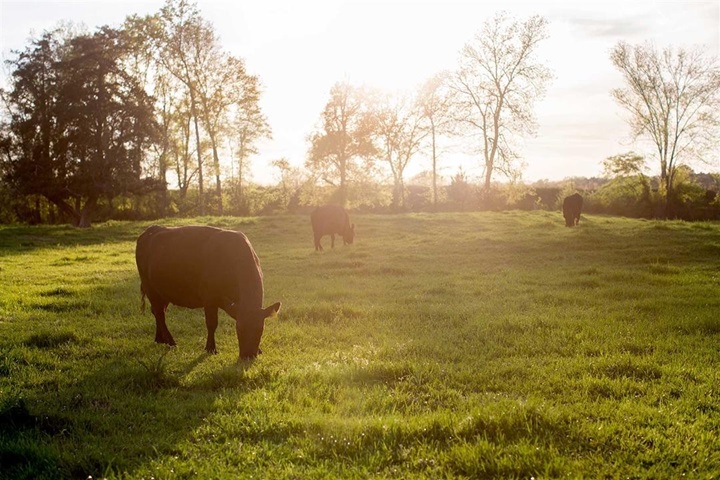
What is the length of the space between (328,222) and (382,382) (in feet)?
67.0

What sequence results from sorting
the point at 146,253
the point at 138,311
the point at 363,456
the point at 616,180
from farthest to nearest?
the point at 616,180 < the point at 138,311 < the point at 146,253 < the point at 363,456

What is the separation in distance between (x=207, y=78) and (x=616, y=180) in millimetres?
39446

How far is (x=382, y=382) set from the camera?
7359 millimetres

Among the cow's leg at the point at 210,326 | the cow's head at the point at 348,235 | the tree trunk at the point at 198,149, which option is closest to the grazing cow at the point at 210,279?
the cow's leg at the point at 210,326

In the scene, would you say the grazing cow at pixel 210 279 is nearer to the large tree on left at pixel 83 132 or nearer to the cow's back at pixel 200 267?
the cow's back at pixel 200 267

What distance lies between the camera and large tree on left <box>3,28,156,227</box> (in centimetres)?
3734

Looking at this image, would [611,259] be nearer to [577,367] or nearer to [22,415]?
[577,367]

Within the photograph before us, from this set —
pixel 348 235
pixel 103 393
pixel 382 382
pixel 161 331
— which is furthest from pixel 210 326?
pixel 348 235

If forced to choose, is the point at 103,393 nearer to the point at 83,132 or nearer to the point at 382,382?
the point at 382,382

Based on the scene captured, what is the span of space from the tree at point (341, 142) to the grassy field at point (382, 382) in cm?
3423

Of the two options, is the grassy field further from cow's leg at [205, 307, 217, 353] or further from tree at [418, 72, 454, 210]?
tree at [418, 72, 454, 210]

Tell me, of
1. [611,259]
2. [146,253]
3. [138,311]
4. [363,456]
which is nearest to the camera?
[363,456]

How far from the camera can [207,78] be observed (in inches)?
1800

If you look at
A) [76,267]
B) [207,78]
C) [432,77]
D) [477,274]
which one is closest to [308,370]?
[477,274]
